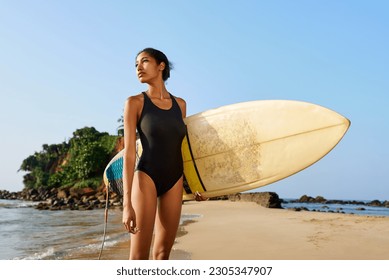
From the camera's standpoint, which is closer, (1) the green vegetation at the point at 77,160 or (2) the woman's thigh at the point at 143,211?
(2) the woman's thigh at the point at 143,211

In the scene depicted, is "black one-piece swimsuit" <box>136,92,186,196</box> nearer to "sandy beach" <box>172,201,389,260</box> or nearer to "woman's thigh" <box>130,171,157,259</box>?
"woman's thigh" <box>130,171,157,259</box>

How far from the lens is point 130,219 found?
7.70ft

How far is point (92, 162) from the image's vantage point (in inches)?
1409

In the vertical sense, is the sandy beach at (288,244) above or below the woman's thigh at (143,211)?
below

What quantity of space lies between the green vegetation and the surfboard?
1309 inches

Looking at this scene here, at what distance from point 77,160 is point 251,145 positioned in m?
37.3

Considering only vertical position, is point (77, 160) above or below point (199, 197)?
above

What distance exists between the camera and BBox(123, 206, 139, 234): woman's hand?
7.68 ft

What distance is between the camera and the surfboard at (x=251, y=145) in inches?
119

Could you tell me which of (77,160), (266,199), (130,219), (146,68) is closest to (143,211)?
(130,219)

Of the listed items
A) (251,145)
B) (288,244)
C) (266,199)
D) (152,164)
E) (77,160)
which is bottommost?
(266,199)

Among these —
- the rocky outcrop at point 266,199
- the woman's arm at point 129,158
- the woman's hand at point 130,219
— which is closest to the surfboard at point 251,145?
the woman's arm at point 129,158

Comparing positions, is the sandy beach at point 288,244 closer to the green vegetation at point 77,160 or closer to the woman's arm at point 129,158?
the woman's arm at point 129,158

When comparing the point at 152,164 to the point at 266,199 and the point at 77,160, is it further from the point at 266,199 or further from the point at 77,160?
the point at 77,160
